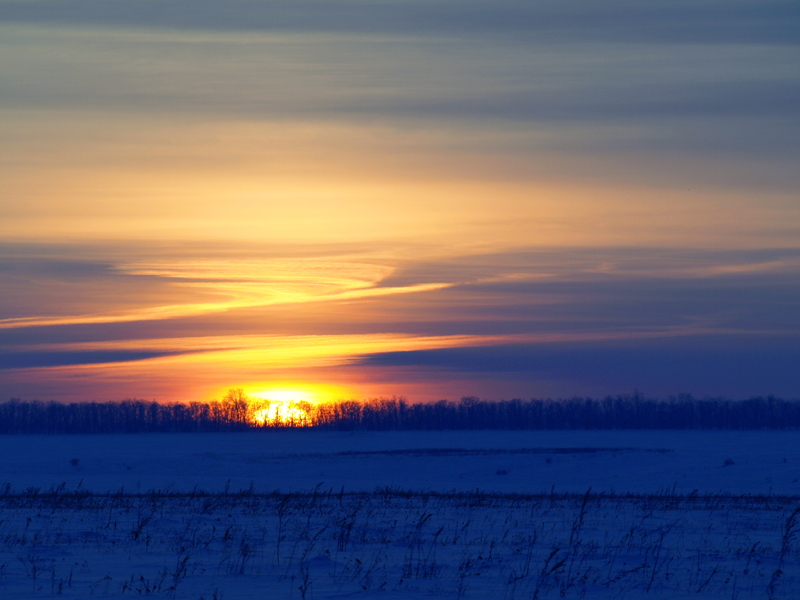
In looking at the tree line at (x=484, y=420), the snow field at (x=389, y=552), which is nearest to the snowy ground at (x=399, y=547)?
the snow field at (x=389, y=552)

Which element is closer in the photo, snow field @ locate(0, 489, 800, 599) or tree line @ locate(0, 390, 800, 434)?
snow field @ locate(0, 489, 800, 599)

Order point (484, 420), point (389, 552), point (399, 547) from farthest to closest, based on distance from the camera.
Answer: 1. point (484, 420)
2. point (399, 547)
3. point (389, 552)

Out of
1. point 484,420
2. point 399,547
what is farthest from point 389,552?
point 484,420

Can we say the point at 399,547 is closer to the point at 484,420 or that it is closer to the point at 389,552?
the point at 389,552

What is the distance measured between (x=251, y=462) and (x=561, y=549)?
52.1 m

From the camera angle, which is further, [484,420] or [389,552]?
[484,420]

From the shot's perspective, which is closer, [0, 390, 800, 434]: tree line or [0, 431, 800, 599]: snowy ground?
[0, 431, 800, 599]: snowy ground

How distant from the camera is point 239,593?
1011 centimetres

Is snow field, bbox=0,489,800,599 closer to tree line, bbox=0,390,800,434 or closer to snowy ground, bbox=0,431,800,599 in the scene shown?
snowy ground, bbox=0,431,800,599

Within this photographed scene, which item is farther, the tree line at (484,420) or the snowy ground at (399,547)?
the tree line at (484,420)

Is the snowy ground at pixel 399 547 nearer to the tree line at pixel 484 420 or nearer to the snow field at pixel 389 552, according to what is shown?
the snow field at pixel 389 552

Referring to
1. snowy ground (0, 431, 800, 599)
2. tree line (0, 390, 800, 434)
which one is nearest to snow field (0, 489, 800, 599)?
snowy ground (0, 431, 800, 599)

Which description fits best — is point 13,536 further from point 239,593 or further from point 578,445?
point 578,445

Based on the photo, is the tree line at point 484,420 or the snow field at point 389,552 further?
the tree line at point 484,420
